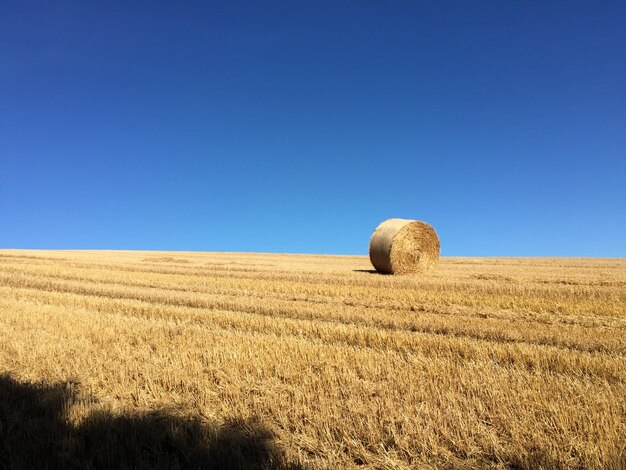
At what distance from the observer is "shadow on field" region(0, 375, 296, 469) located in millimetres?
3520

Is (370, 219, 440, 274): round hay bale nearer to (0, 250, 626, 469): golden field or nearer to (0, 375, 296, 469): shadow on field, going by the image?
(0, 250, 626, 469): golden field

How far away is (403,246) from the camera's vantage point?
1812cm

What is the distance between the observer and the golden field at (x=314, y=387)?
3.63 metres

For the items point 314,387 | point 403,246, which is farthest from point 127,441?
point 403,246

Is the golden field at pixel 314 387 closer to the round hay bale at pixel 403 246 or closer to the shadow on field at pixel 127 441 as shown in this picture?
the shadow on field at pixel 127 441

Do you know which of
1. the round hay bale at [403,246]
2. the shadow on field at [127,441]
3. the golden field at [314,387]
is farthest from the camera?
the round hay bale at [403,246]

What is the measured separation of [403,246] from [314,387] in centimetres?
1374

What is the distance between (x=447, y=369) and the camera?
5.48 meters

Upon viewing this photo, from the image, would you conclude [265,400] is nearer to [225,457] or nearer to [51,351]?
[225,457]

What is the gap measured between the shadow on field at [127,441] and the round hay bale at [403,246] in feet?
46.5

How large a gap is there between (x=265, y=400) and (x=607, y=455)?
9.89 ft

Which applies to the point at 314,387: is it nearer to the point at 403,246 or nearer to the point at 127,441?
the point at 127,441

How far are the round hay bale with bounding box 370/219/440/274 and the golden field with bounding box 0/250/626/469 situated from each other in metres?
7.60

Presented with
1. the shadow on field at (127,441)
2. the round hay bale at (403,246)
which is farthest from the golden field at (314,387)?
the round hay bale at (403,246)
